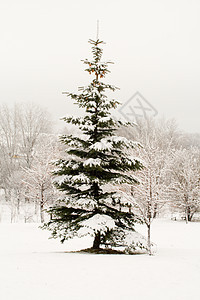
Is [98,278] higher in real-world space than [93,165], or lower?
lower

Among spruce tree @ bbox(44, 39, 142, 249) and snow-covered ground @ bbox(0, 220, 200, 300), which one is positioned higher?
spruce tree @ bbox(44, 39, 142, 249)

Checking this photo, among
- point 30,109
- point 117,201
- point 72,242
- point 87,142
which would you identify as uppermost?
point 30,109

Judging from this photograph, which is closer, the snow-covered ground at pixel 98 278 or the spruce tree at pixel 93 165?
Answer: the snow-covered ground at pixel 98 278

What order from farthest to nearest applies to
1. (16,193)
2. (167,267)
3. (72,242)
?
(16,193)
(72,242)
(167,267)

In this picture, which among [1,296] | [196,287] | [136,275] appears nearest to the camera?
[1,296]

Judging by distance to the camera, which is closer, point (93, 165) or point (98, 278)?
point (98, 278)

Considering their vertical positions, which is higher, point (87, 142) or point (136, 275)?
point (87, 142)

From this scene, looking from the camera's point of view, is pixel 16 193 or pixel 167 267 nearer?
pixel 167 267

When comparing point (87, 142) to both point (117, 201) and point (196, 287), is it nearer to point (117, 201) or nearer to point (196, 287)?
point (117, 201)

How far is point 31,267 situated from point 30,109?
29509mm

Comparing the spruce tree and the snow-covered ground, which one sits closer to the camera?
the snow-covered ground

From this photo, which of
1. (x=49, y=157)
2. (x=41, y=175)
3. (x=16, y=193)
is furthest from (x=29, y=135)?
(x=41, y=175)

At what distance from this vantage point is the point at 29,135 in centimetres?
3288

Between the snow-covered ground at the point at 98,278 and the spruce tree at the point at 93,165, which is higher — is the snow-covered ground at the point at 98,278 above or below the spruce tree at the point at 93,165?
below
